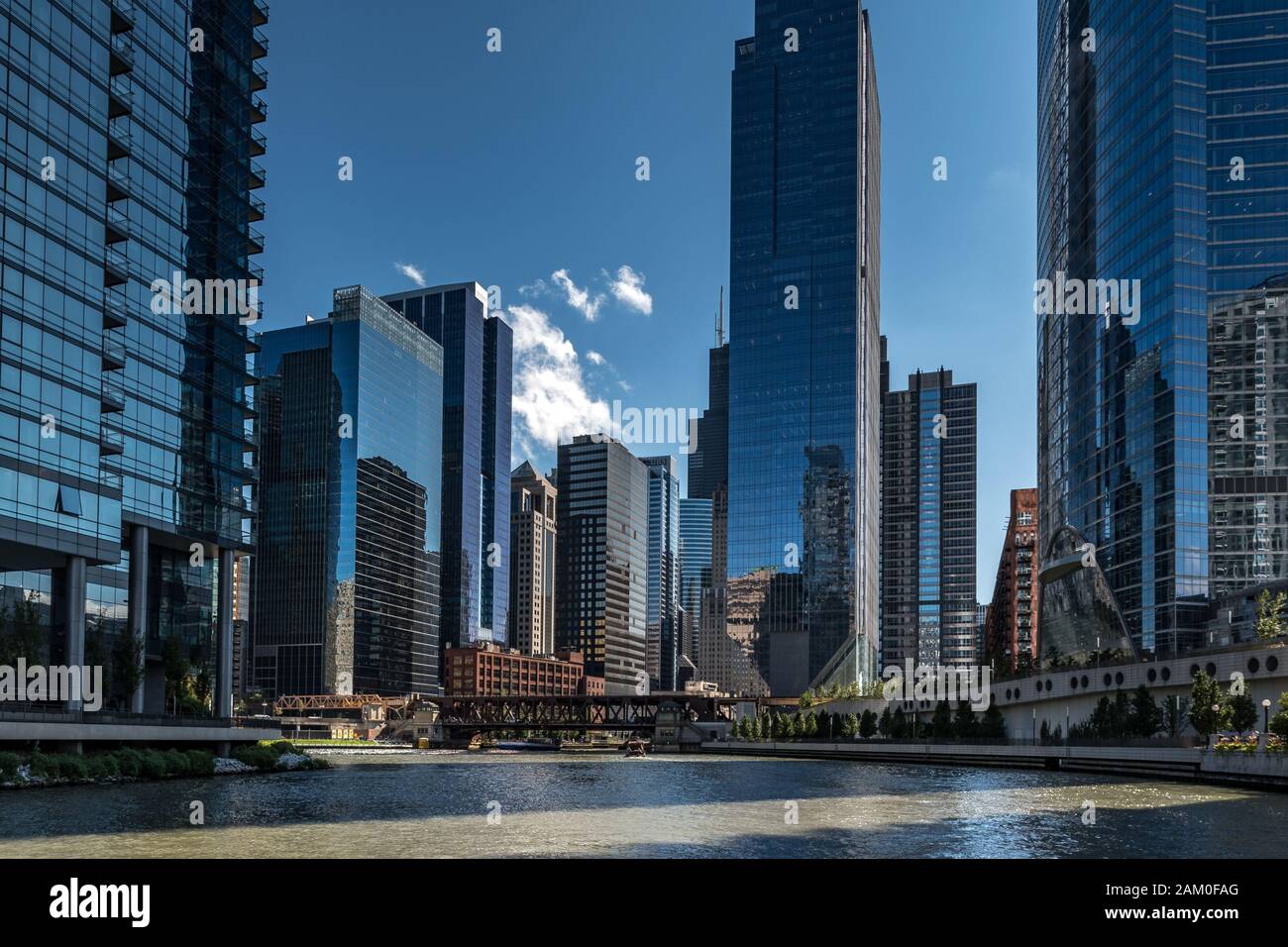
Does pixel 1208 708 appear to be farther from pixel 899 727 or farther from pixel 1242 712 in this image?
pixel 899 727

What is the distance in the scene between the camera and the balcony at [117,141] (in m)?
88.4

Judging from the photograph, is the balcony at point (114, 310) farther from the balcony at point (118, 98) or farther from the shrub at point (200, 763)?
the shrub at point (200, 763)

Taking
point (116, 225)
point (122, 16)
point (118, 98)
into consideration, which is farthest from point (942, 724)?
point (122, 16)

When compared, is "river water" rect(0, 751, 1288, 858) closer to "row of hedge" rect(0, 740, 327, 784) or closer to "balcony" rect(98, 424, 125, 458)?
"row of hedge" rect(0, 740, 327, 784)

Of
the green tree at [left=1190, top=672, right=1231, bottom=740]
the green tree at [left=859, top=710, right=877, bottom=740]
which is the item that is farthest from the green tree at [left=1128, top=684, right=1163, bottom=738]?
the green tree at [left=859, top=710, right=877, bottom=740]

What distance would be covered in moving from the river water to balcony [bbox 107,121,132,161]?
151ft

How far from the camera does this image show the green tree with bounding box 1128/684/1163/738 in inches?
4163

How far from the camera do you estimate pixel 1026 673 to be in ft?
489

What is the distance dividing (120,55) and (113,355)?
2239 centimetres

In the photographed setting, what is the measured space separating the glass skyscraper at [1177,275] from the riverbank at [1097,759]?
94.6ft

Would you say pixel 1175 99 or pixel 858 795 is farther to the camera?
pixel 1175 99
